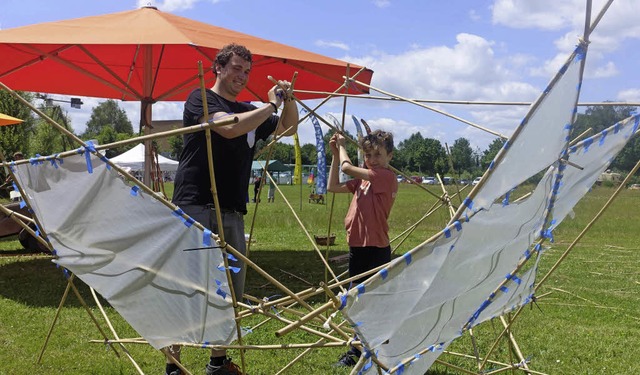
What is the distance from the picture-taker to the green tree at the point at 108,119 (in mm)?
76812

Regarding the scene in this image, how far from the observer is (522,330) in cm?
482

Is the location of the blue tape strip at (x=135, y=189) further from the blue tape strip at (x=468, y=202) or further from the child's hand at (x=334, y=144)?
the child's hand at (x=334, y=144)

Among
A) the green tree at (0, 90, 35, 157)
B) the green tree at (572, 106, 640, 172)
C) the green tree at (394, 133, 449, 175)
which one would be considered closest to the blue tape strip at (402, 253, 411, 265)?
the green tree at (572, 106, 640, 172)

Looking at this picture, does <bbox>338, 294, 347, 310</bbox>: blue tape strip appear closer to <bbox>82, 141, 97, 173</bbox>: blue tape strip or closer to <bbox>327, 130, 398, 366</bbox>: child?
<bbox>82, 141, 97, 173</bbox>: blue tape strip

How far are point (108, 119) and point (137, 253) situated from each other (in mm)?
79610

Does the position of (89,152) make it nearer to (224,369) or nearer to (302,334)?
(224,369)

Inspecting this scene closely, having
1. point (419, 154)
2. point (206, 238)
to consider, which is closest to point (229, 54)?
point (206, 238)

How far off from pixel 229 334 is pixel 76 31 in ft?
12.9

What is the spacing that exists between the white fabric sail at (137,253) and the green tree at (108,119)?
7756cm

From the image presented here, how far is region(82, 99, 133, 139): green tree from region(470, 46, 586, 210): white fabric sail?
7847cm

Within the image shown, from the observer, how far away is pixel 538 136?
2000 millimetres

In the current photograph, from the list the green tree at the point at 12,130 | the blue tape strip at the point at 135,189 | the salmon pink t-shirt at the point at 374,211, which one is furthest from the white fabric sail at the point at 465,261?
the green tree at the point at 12,130

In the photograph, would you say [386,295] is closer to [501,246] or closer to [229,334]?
[501,246]

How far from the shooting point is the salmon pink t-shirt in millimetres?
3840
